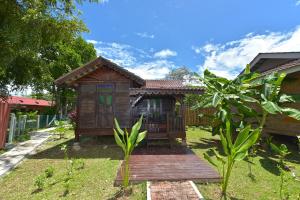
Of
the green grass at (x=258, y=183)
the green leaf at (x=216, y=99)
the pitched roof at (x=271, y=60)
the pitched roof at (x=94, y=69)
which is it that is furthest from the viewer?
the pitched roof at (x=271, y=60)

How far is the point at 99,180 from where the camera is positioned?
19.6 feet

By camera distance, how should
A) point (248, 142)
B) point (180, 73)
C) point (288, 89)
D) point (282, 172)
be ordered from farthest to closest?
point (180, 73), point (288, 89), point (282, 172), point (248, 142)

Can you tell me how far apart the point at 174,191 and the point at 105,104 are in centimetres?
731

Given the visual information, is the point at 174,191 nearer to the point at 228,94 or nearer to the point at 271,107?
the point at 271,107

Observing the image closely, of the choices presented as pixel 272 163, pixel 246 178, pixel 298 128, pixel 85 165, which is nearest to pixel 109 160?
pixel 85 165

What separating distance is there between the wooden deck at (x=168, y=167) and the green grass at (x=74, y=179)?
1.63 ft

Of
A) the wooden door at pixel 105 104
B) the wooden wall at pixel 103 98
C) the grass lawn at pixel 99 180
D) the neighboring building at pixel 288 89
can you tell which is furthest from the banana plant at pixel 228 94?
the wooden door at pixel 105 104

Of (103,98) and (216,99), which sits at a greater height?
(103,98)

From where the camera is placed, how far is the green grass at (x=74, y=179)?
16.9 feet

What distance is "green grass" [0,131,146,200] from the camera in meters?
5.14

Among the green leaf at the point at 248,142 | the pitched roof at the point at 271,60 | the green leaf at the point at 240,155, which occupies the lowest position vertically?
the green leaf at the point at 240,155

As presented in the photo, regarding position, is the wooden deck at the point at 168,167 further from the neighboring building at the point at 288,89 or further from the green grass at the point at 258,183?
Answer: the neighboring building at the point at 288,89

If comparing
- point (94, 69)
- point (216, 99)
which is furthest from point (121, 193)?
point (94, 69)

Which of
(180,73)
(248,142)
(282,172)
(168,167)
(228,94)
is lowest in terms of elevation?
(168,167)
